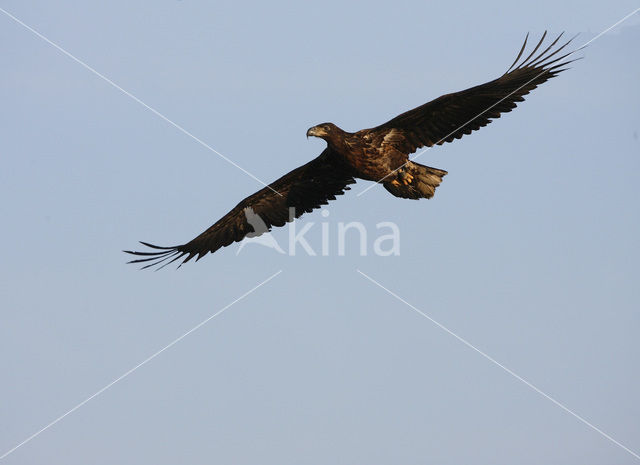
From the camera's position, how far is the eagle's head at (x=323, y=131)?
12633 mm

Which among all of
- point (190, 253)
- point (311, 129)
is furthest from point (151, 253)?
point (311, 129)

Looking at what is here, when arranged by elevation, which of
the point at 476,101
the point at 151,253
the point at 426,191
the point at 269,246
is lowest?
the point at 151,253

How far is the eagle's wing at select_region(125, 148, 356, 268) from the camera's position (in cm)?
1382

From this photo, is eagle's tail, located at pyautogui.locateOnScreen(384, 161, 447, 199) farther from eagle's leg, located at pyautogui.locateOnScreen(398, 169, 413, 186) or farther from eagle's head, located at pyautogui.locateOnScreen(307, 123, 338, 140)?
eagle's head, located at pyautogui.locateOnScreen(307, 123, 338, 140)

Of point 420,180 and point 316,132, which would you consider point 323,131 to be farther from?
point 420,180

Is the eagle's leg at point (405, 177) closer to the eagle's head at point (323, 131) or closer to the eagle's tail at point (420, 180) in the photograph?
the eagle's tail at point (420, 180)

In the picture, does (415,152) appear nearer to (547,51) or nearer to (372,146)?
(372,146)

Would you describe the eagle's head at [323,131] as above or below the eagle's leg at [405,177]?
below

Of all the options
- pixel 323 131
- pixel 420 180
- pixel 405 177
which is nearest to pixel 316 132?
pixel 323 131

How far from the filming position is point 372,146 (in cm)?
1288

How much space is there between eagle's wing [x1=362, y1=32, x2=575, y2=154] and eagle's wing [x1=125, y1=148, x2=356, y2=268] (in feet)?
3.09

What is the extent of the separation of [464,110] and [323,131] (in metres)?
1.53

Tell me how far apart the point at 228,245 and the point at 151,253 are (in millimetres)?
964

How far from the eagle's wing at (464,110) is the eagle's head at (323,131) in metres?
0.42
